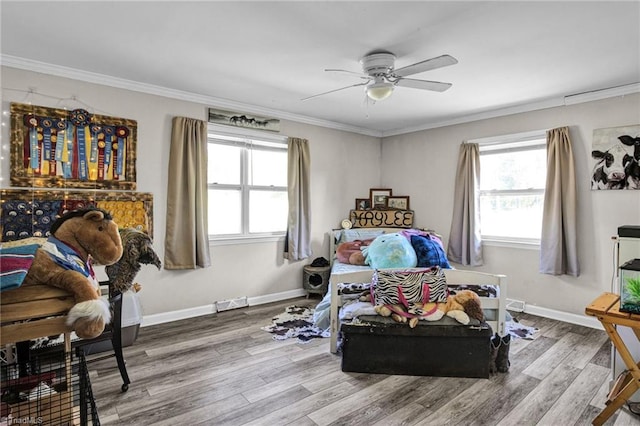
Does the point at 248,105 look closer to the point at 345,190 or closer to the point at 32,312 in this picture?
the point at 345,190

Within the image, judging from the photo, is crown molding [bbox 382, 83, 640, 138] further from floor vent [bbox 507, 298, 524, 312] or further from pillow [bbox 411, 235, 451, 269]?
floor vent [bbox 507, 298, 524, 312]

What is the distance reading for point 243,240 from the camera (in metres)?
4.24

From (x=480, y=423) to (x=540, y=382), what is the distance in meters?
0.82

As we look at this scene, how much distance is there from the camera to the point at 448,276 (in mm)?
2939

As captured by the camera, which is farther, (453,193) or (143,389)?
(453,193)

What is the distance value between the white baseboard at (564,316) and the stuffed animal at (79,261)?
4.48 m

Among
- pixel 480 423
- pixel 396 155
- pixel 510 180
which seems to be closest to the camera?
pixel 480 423

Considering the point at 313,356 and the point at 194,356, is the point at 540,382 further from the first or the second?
the point at 194,356

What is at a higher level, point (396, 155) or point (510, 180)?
point (396, 155)

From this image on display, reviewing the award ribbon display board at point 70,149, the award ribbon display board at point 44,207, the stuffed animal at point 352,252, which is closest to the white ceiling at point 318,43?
the award ribbon display board at point 70,149

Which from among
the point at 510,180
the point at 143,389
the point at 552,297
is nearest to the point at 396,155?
the point at 510,180

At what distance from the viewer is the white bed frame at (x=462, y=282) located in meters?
2.76

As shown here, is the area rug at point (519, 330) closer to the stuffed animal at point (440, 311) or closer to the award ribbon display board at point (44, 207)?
the stuffed animal at point (440, 311)

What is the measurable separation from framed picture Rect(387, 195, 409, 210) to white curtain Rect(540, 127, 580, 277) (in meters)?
1.94
